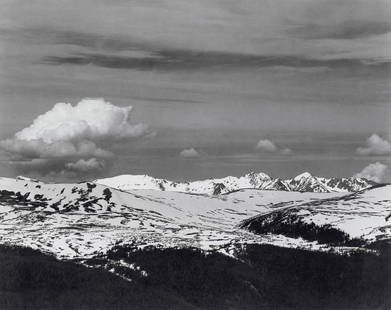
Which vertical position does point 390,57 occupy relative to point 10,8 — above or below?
below

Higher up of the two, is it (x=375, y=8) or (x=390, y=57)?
(x=375, y=8)

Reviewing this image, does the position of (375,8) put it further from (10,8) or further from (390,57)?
(10,8)

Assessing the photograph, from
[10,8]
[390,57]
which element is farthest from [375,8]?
[10,8]
